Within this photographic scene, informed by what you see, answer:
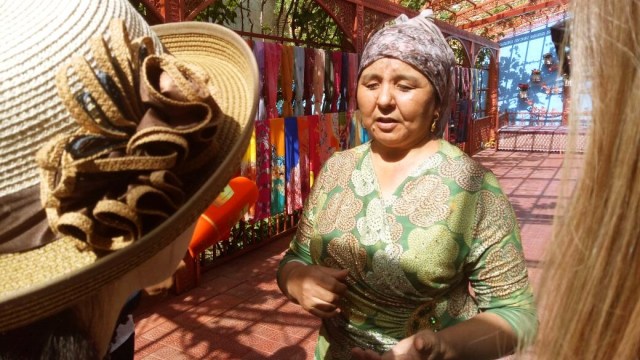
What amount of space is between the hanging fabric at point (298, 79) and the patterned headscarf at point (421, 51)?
11.3 ft

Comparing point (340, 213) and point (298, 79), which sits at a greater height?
point (298, 79)

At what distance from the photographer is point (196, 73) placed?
2.68ft

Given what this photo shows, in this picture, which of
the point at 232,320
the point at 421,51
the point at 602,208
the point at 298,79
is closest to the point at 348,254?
the point at 421,51

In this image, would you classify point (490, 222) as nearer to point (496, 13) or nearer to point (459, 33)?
point (459, 33)

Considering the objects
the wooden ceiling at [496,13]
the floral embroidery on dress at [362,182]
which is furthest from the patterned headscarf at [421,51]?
the wooden ceiling at [496,13]

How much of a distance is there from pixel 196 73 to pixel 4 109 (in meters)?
0.30

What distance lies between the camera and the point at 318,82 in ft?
17.2

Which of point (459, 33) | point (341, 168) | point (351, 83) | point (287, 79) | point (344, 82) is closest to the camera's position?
point (341, 168)

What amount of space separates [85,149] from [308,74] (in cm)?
453

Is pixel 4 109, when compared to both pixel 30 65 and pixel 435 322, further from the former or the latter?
pixel 435 322

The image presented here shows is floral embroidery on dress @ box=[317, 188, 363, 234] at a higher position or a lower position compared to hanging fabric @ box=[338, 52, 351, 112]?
lower

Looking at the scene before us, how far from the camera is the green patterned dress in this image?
1.29 meters

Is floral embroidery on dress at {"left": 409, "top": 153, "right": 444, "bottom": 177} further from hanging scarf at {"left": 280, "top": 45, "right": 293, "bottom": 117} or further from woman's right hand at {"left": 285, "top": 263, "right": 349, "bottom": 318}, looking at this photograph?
hanging scarf at {"left": 280, "top": 45, "right": 293, "bottom": 117}

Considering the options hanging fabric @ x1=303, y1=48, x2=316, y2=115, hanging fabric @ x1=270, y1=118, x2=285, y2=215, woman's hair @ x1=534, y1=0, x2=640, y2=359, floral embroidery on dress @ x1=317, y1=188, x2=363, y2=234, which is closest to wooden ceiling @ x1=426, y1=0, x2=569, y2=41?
hanging fabric @ x1=303, y1=48, x2=316, y2=115
